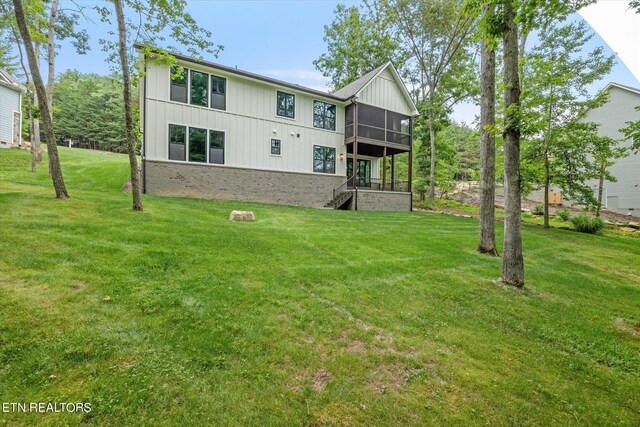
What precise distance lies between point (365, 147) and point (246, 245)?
46.3 feet

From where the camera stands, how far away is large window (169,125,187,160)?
12641mm

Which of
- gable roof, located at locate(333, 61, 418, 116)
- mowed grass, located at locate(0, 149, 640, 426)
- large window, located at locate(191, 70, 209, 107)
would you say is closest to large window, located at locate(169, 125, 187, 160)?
large window, located at locate(191, 70, 209, 107)

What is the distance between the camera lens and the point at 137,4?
799 centimetres

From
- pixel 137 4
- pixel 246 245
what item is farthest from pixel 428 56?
pixel 246 245

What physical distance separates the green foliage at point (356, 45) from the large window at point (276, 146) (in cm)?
1336

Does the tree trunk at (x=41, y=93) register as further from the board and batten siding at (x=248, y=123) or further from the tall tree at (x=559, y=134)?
the tall tree at (x=559, y=134)

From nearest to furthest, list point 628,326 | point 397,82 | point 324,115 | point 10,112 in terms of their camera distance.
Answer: point 628,326 → point 324,115 → point 397,82 → point 10,112

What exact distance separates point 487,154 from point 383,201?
1004 cm

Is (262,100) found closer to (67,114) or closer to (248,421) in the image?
(248,421)

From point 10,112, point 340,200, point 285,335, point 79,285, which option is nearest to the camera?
point 285,335

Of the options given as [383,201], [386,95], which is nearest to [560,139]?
[383,201]

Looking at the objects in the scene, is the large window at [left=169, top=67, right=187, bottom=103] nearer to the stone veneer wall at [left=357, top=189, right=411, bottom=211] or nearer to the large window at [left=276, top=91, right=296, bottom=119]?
the large window at [left=276, top=91, right=296, bottom=119]

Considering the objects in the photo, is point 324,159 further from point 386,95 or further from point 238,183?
point 386,95

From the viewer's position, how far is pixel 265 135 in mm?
14969
